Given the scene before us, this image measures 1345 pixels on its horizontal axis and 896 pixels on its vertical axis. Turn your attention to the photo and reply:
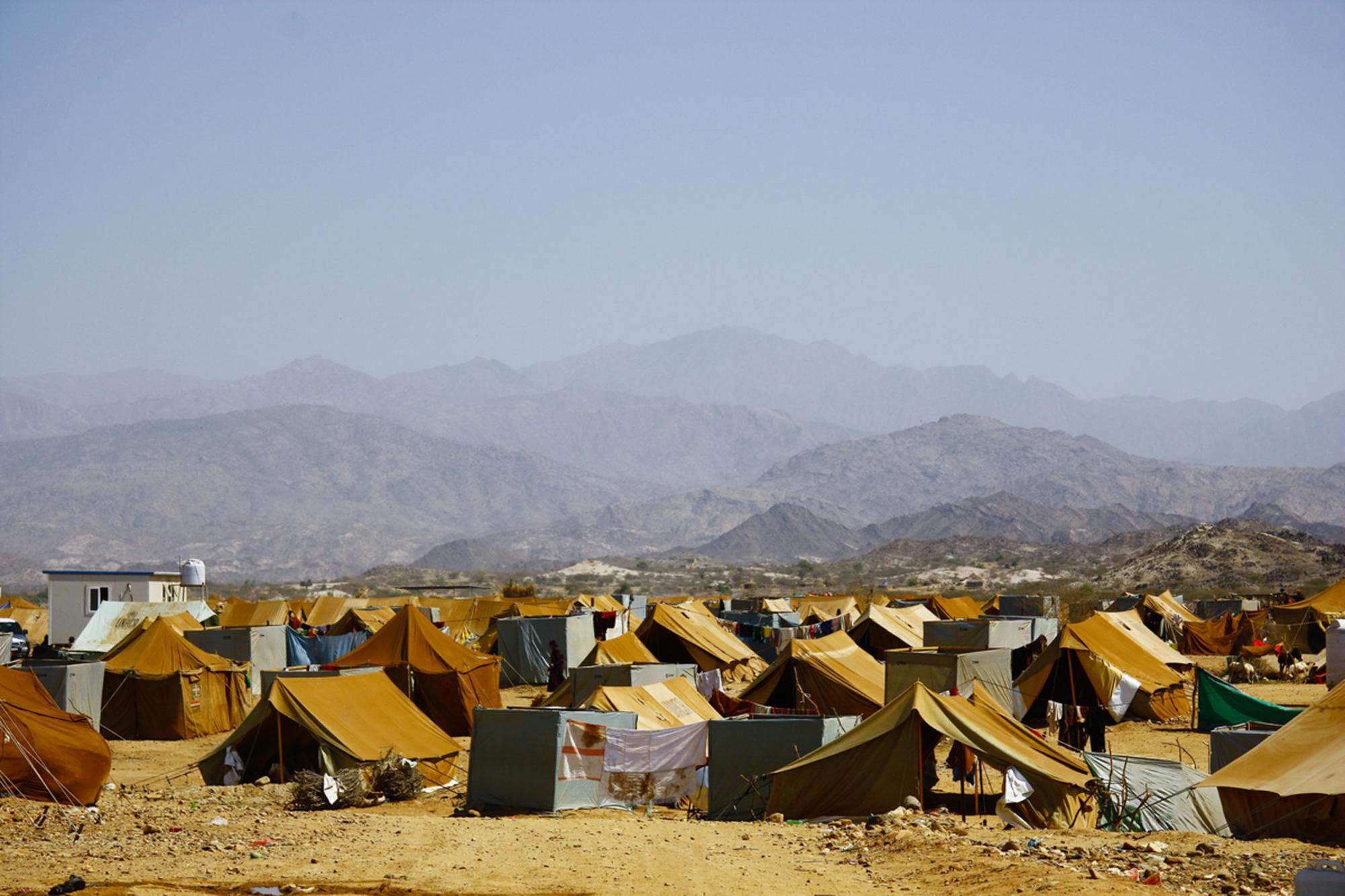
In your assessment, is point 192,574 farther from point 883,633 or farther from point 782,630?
point 883,633

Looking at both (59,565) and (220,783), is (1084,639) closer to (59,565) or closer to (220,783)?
(220,783)

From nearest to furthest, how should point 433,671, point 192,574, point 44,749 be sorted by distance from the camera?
point 44,749
point 433,671
point 192,574

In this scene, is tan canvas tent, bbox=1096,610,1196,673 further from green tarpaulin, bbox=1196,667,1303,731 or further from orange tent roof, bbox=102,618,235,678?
orange tent roof, bbox=102,618,235,678

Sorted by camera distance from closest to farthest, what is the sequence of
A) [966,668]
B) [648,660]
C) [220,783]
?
[220,783] → [966,668] → [648,660]

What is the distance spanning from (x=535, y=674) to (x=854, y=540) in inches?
5796

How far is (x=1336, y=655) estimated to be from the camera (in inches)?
1108

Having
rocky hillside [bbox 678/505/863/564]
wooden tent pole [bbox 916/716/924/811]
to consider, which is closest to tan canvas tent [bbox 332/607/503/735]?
wooden tent pole [bbox 916/716/924/811]

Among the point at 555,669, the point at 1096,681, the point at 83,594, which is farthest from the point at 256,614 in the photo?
the point at 1096,681

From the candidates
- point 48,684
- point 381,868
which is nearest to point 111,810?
point 381,868

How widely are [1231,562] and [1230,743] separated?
224 feet

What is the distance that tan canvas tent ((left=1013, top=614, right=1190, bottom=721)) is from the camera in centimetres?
2670

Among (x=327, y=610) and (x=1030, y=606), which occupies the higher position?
(x=327, y=610)

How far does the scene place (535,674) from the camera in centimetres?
3484

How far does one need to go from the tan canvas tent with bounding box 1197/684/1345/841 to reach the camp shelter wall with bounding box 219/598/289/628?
35.1 metres
